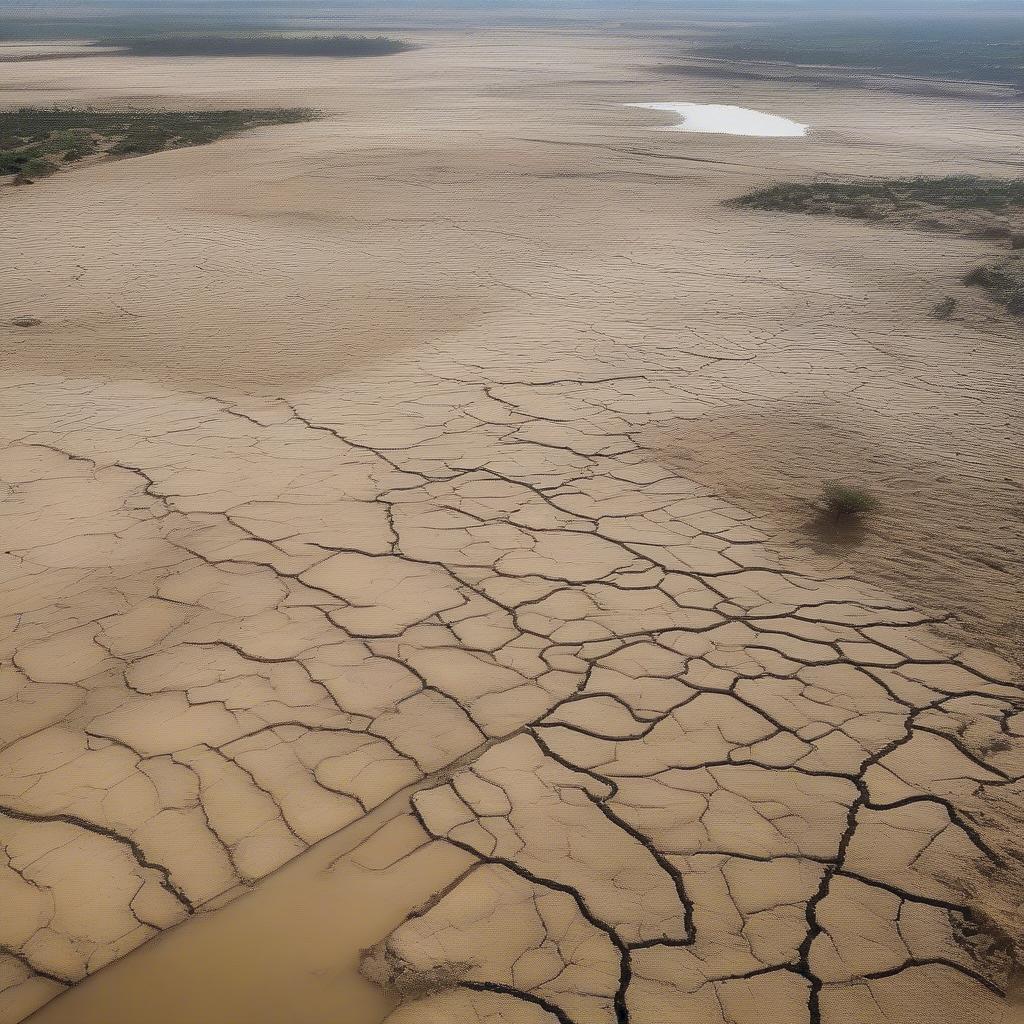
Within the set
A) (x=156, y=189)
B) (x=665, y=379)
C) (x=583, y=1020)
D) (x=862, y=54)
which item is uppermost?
(x=862, y=54)

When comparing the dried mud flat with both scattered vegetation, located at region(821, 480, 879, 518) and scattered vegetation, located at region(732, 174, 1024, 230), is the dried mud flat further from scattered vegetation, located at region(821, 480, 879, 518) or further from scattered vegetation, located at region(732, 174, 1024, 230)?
scattered vegetation, located at region(732, 174, 1024, 230)

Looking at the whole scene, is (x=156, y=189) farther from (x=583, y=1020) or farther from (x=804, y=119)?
(x=804, y=119)

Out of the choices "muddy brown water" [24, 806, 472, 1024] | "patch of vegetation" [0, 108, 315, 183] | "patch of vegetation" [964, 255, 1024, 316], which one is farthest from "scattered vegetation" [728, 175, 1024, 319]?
"patch of vegetation" [0, 108, 315, 183]

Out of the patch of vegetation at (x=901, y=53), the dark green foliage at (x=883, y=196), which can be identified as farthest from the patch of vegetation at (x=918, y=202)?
the patch of vegetation at (x=901, y=53)

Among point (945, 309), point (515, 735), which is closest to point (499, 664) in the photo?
point (515, 735)

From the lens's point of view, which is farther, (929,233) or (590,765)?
(929,233)

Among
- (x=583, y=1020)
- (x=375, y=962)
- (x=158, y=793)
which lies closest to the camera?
(x=583, y=1020)

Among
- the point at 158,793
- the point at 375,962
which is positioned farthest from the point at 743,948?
the point at 158,793

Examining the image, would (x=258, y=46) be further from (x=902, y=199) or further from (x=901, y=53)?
(x=902, y=199)
